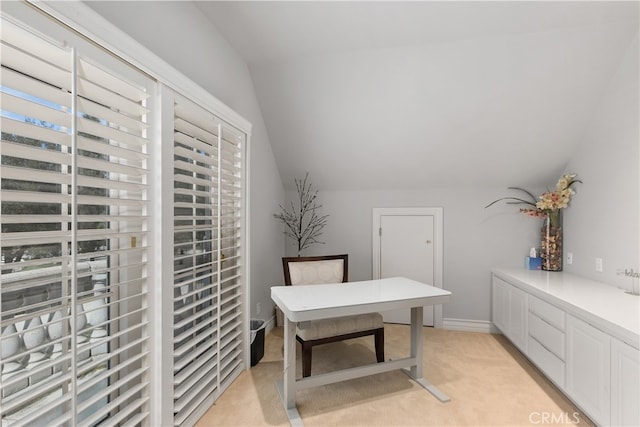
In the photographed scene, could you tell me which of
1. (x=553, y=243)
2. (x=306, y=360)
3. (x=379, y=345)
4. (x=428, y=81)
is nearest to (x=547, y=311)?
(x=553, y=243)

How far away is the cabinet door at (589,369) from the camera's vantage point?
164cm

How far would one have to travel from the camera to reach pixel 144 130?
153cm

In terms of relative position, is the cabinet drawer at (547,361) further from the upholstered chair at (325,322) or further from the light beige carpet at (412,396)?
→ the upholstered chair at (325,322)

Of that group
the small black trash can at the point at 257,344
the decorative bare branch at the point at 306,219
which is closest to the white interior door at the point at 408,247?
the decorative bare branch at the point at 306,219

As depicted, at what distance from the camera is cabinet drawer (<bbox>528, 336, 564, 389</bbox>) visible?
2.03m

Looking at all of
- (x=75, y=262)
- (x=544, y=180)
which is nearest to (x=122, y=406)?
(x=75, y=262)

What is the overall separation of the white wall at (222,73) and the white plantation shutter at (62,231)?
40cm

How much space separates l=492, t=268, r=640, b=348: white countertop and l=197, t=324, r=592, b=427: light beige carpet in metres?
0.65

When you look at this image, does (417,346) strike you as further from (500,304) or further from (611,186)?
(611,186)

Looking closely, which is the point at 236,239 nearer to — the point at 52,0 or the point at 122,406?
the point at 122,406

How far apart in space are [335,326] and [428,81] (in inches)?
83.9

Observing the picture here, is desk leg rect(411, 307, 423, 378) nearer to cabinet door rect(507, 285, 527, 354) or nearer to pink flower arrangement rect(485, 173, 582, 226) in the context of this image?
cabinet door rect(507, 285, 527, 354)

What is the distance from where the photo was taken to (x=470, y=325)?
11.0 feet

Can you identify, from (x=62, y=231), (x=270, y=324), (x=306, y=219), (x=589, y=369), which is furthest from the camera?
(x=306, y=219)
